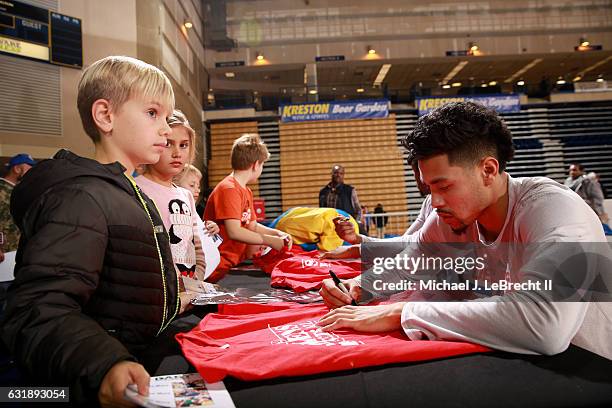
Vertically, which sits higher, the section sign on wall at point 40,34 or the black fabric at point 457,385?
the section sign on wall at point 40,34

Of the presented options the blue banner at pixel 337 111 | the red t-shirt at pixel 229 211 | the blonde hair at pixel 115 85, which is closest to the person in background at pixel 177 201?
the red t-shirt at pixel 229 211

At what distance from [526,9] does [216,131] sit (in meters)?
11.9

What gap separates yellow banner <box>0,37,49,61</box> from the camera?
664 cm

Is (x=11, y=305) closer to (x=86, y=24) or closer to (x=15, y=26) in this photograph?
(x=15, y=26)

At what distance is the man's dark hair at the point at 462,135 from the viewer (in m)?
1.22

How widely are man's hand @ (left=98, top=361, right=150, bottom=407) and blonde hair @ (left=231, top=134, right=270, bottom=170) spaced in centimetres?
Answer: 231

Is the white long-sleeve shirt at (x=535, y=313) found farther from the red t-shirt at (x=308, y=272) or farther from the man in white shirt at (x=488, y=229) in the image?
the red t-shirt at (x=308, y=272)

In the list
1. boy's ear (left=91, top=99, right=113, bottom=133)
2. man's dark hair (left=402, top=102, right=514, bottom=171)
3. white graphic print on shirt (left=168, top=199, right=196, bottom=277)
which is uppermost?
boy's ear (left=91, top=99, right=113, bottom=133)

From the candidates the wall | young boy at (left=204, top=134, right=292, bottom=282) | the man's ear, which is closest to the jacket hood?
the man's ear

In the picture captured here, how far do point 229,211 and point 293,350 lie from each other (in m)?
1.93

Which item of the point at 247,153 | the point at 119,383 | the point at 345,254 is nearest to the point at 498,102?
the point at 247,153

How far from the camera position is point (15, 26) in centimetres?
673

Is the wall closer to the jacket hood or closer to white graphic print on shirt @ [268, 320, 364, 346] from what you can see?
the jacket hood

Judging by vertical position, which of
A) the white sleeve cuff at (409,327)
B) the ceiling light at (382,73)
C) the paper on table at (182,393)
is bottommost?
the paper on table at (182,393)
